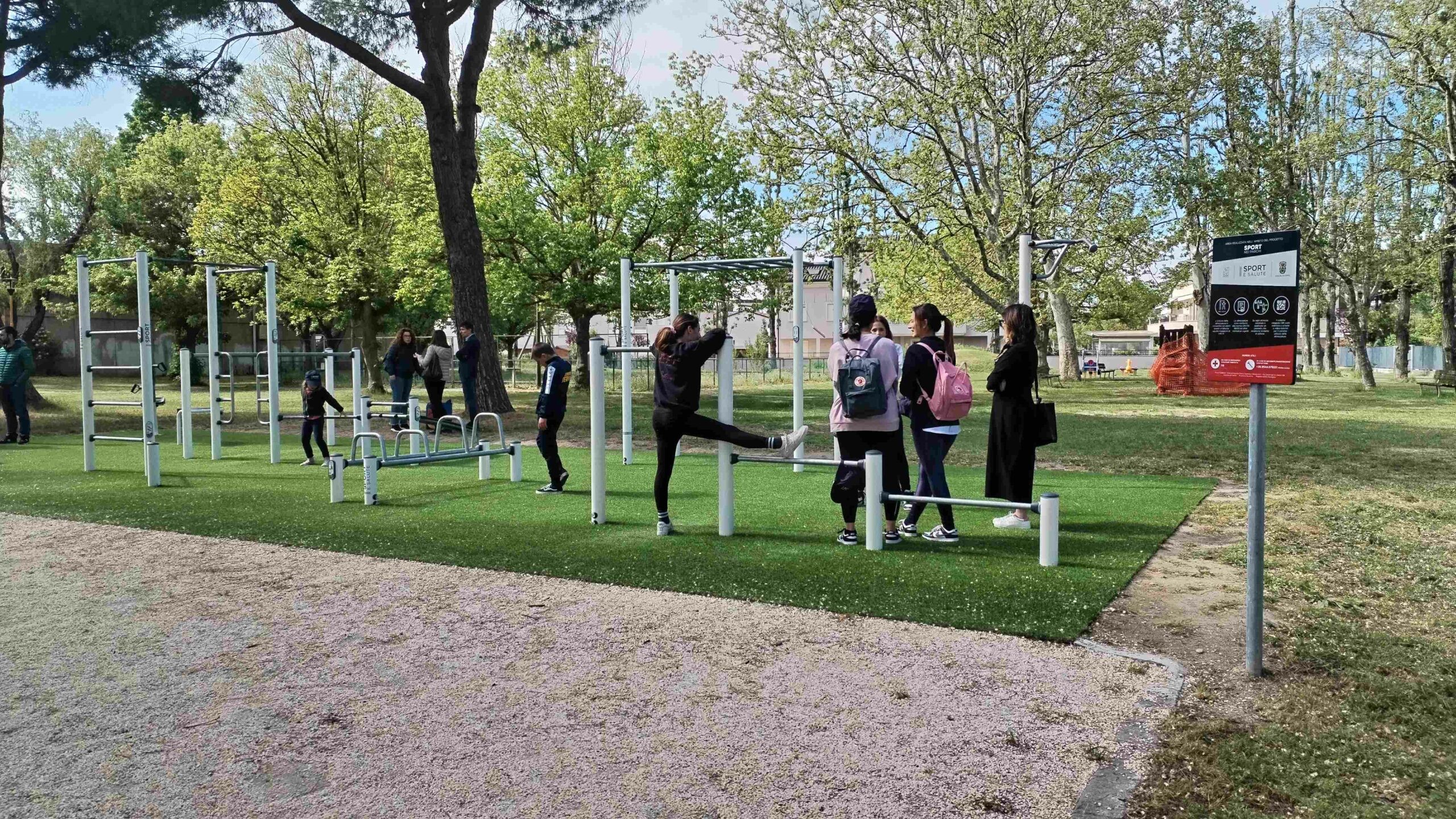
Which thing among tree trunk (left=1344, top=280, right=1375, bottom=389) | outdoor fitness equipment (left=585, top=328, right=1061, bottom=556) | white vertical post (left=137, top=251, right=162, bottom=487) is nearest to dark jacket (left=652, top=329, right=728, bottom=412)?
outdoor fitness equipment (left=585, top=328, right=1061, bottom=556)

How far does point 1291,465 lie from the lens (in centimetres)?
1256

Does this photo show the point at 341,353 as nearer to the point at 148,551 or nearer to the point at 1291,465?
the point at 148,551

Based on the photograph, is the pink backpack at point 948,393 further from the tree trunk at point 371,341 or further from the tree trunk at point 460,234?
the tree trunk at point 371,341

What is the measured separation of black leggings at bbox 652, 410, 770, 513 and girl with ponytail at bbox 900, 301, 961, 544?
117 cm

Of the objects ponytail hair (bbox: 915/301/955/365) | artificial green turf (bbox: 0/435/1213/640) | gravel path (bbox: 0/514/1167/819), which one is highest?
ponytail hair (bbox: 915/301/955/365)

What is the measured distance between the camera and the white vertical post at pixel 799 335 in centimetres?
1120

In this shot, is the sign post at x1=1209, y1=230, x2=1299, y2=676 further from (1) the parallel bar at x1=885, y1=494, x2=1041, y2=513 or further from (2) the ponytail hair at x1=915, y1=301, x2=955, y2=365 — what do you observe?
(2) the ponytail hair at x1=915, y1=301, x2=955, y2=365

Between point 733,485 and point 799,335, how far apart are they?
4053 mm

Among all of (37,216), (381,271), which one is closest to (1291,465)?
(381,271)

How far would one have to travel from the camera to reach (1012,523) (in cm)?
806

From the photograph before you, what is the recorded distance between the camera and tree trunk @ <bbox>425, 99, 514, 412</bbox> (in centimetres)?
1939

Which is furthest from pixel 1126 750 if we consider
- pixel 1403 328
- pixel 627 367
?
pixel 1403 328

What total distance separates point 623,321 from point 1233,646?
9342 millimetres

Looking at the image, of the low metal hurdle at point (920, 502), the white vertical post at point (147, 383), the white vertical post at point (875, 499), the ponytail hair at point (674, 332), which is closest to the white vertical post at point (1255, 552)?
the low metal hurdle at point (920, 502)
